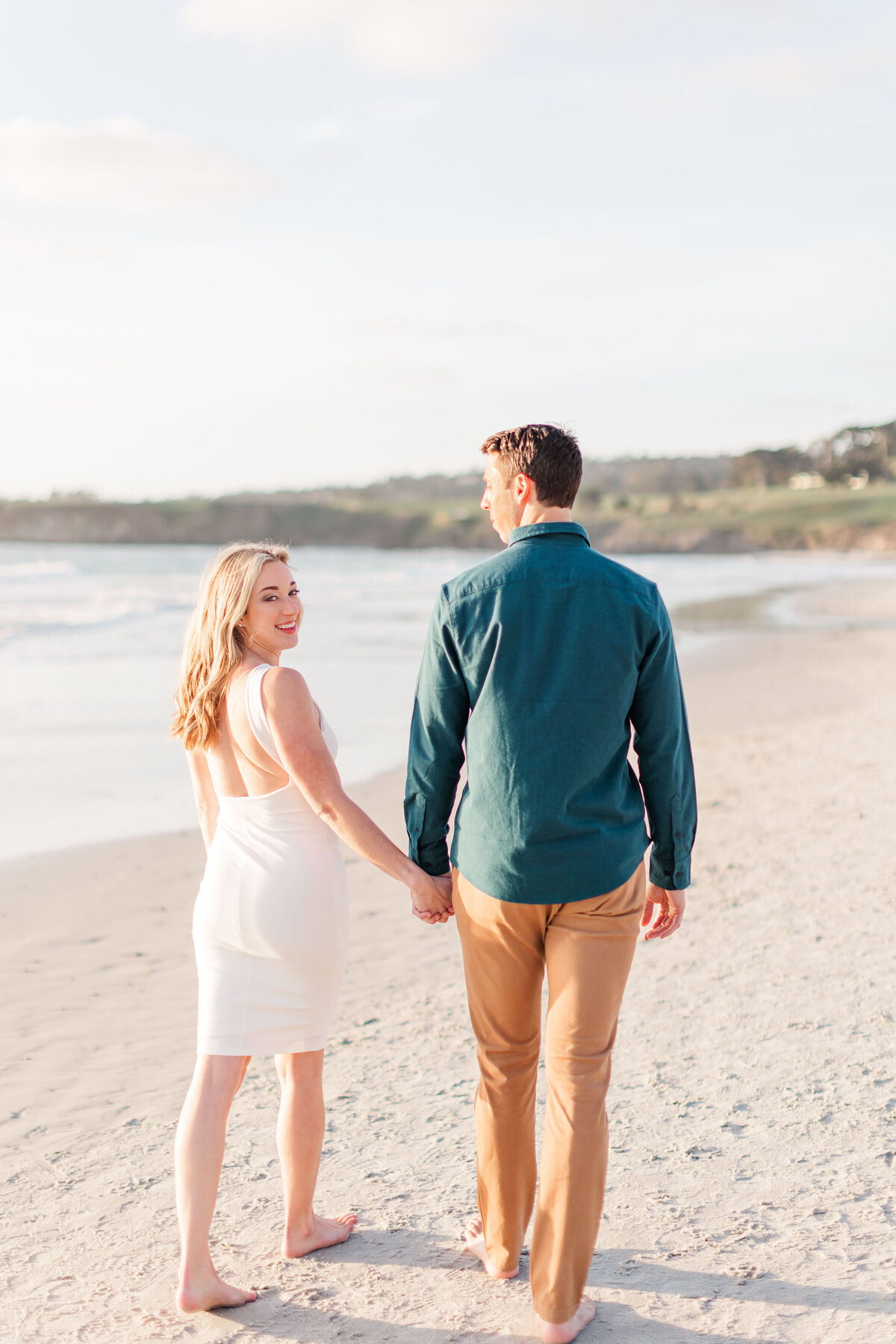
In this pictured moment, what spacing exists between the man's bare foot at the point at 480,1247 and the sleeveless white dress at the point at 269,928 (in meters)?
0.66

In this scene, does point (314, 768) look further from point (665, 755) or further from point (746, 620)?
point (746, 620)

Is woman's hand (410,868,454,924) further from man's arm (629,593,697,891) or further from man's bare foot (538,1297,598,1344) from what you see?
man's bare foot (538,1297,598,1344)

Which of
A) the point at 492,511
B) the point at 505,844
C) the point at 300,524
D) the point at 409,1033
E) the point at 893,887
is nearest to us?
the point at 505,844

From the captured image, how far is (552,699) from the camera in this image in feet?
7.08

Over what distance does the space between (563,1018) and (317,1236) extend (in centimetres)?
91

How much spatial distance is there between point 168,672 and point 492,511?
1147 centimetres

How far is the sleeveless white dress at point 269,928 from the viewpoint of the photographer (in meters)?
2.36

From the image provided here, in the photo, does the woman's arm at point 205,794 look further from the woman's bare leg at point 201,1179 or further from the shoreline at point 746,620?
the shoreline at point 746,620

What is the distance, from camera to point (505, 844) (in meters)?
2.19

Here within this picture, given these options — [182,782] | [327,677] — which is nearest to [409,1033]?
[182,782]

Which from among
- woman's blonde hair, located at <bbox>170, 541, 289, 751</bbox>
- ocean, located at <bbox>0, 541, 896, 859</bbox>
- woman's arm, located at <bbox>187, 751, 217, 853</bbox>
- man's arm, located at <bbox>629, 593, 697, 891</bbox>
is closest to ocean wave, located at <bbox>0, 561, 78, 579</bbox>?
ocean, located at <bbox>0, 541, 896, 859</bbox>

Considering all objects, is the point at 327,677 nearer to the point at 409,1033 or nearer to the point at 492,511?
the point at 409,1033

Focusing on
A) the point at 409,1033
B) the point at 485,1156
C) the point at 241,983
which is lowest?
the point at 409,1033

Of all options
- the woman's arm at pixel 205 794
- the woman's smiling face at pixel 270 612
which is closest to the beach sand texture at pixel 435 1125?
the woman's arm at pixel 205 794
